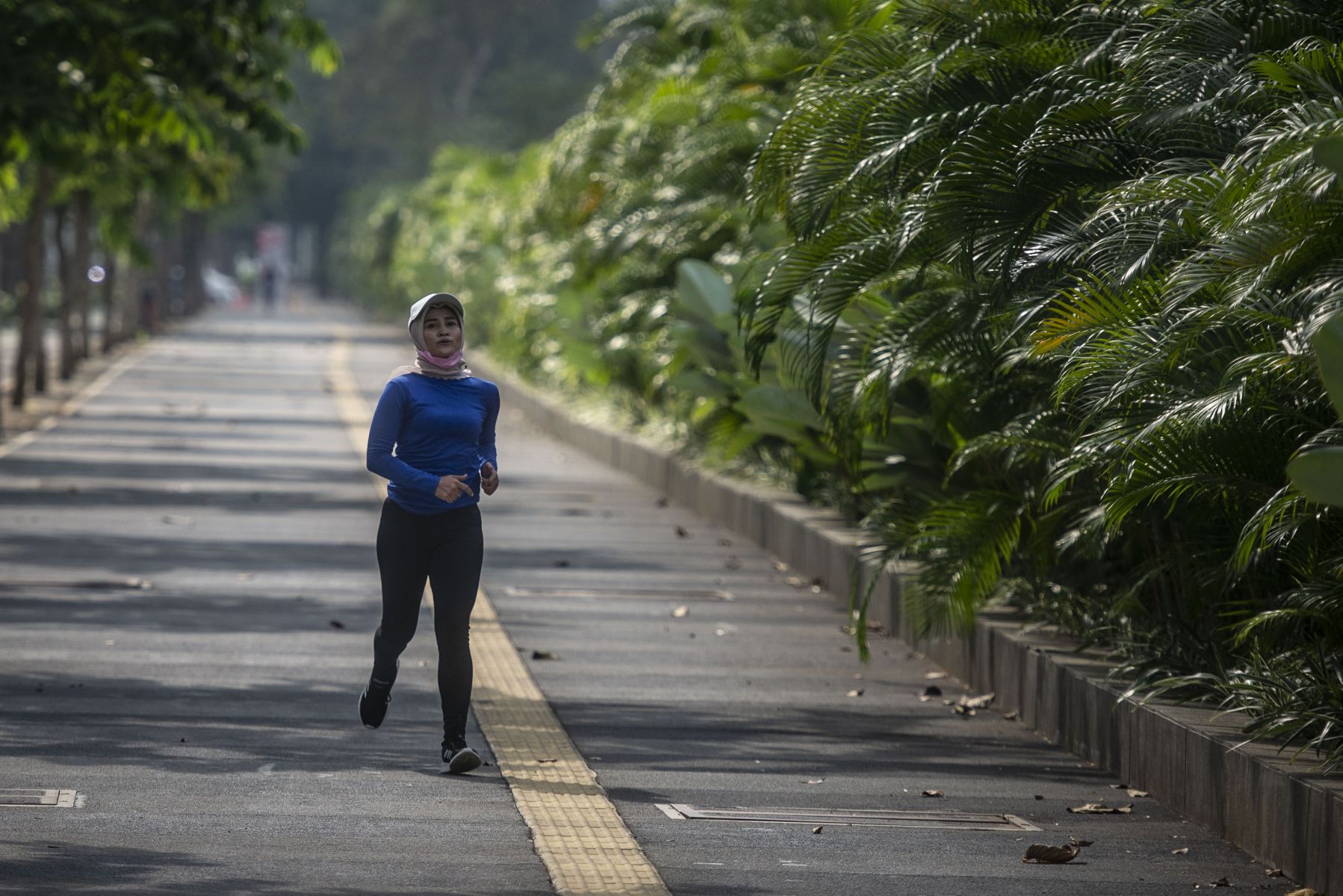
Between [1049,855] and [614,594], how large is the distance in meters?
6.41

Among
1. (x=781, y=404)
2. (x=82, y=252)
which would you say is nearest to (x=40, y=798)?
(x=781, y=404)

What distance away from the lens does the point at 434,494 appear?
752 cm

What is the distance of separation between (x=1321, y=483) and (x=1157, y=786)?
252cm

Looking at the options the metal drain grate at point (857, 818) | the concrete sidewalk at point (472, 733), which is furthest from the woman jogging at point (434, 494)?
the metal drain grate at point (857, 818)

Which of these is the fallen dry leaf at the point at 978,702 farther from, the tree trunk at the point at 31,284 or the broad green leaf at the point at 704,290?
the tree trunk at the point at 31,284

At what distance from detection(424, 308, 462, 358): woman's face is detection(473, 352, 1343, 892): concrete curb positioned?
2.62 metres

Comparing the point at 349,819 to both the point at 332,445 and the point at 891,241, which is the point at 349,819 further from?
the point at 332,445

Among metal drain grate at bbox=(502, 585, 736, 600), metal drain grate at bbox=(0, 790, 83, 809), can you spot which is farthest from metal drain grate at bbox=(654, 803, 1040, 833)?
metal drain grate at bbox=(502, 585, 736, 600)

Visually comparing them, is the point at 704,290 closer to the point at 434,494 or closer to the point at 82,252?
the point at 434,494

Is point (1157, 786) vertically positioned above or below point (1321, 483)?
below

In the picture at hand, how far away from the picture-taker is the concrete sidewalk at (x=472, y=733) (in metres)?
6.29

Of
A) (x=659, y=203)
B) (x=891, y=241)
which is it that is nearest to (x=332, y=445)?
(x=659, y=203)

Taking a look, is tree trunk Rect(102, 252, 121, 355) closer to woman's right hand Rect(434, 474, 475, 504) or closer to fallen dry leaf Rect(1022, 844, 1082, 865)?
woman's right hand Rect(434, 474, 475, 504)

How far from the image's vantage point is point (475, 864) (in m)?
6.20
